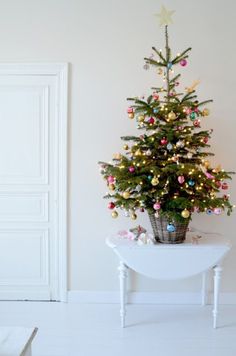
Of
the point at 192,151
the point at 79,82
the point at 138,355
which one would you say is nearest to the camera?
the point at 138,355

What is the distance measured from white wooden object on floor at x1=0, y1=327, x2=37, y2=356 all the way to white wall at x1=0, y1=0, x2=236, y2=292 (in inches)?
64.8

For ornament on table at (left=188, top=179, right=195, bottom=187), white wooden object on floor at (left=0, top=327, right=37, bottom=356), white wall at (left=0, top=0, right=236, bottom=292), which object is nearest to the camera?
white wooden object on floor at (left=0, top=327, right=37, bottom=356)

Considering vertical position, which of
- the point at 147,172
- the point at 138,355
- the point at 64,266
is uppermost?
the point at 147,172

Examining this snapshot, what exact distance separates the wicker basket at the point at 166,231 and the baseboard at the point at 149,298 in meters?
0.70

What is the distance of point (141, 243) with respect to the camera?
2.82m

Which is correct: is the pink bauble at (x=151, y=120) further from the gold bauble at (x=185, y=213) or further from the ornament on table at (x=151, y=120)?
the gold bauble at (x=185, y=213)

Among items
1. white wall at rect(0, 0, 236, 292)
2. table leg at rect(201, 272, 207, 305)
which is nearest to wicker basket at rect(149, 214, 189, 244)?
white wall at rect(0, 0, 236, 292)

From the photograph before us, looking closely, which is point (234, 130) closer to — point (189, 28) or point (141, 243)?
point (189, 28)

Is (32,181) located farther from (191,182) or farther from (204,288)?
(204,288)

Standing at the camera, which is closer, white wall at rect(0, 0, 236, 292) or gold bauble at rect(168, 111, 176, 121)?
gold bauble at rect(168, 111, 176, 121)

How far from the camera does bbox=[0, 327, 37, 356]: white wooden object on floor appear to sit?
159 cm

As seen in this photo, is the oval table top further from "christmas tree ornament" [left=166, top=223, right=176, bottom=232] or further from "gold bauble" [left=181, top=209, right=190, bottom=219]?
"gold bauble" [left=181, top=209, right=190, bottom=219]

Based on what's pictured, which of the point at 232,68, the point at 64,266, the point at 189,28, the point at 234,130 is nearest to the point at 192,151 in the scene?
the point at 234,130

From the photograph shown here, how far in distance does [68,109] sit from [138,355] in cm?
198
